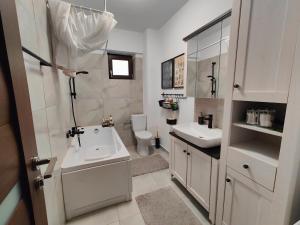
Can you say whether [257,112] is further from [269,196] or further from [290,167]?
[269,196]

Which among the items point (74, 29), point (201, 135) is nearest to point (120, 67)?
point (74, 29)

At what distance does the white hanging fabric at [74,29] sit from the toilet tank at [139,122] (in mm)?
1916

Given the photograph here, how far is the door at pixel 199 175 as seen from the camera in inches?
55.6

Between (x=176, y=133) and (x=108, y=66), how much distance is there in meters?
2.23

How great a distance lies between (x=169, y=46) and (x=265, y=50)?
202cm

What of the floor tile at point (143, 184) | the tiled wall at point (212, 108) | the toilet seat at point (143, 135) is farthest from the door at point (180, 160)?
the toilet seat at point (143, 135)

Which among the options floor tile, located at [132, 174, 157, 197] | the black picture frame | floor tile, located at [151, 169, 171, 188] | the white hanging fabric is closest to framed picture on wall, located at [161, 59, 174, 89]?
the black picture frame

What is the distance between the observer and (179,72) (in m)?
2.48

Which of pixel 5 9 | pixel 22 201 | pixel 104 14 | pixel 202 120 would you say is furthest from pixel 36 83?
pixel 202 120

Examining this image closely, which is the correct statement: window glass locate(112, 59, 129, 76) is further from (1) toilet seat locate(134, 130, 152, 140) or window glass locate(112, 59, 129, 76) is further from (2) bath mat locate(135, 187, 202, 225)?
(2) bath mat locate(135, 187, 202, 225)

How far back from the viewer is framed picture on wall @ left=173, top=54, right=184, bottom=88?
2.41 m

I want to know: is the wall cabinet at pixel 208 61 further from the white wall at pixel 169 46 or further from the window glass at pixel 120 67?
the window glass at pixel 120 67

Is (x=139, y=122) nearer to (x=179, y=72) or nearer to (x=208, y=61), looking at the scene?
(x=179, y=72)

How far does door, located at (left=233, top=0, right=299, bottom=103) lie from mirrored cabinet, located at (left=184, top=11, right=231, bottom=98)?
66cm
